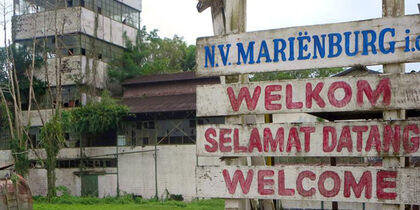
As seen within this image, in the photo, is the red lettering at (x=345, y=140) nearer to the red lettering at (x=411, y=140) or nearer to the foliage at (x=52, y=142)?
the red lettering at (x=411, y=140)

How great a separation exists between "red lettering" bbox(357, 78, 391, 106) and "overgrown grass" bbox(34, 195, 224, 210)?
1868 centimetres

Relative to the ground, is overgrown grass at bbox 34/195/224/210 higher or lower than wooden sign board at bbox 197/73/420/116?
lower

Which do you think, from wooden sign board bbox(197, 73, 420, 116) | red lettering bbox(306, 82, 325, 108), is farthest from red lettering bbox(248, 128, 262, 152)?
red lettering bbox(306, 82, 325, 108)

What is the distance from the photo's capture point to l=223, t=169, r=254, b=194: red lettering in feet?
17.8

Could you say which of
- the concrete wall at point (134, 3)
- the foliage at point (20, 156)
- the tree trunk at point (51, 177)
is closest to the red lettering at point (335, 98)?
the tree trunk at point (51, 177)

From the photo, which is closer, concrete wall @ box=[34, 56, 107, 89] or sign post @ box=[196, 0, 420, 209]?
sign post @ box=[196, 0, 420, 209]

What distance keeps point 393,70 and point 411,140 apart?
0.67 m

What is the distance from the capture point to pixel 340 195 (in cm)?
516

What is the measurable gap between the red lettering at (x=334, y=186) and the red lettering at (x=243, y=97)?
930mm

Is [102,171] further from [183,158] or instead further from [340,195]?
[340,195]

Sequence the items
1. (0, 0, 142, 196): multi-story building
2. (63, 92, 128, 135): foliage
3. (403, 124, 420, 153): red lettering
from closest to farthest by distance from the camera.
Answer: (403, 124, 420, 153): red lettering < (63, 92, 128, 135): foliage < (0, 0, 142, 196): multi-story building

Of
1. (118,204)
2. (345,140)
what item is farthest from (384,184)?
(118,204)

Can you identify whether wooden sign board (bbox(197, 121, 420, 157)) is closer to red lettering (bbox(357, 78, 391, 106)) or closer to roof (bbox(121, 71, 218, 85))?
red lettering (bbox(357, 78, 391, 106))

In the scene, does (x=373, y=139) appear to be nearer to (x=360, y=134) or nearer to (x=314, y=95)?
(x=360, y=134)
